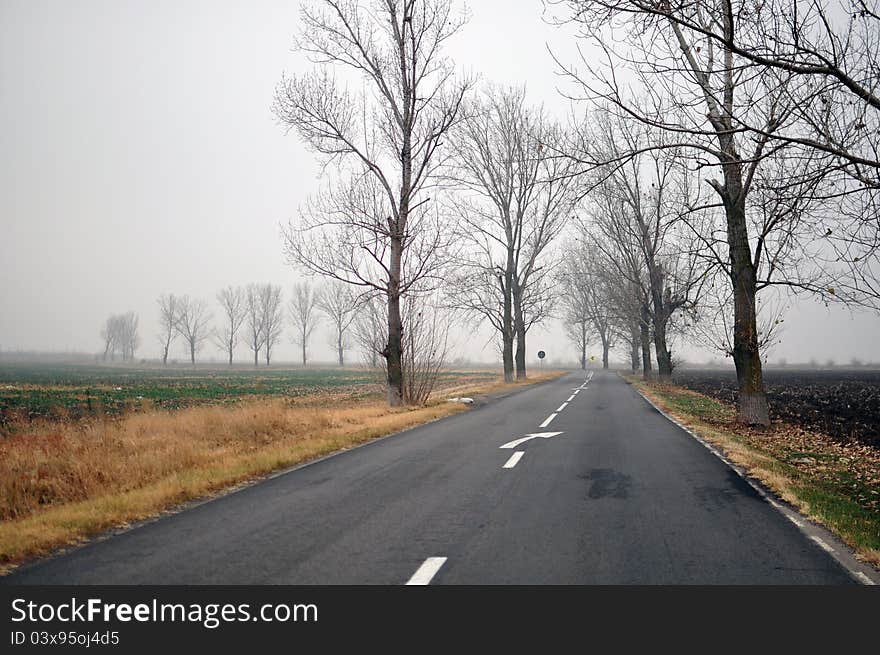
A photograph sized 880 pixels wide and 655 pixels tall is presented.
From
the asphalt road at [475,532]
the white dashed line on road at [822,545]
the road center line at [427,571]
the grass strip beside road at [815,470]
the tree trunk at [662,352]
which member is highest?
the tree trunk at [662,352]

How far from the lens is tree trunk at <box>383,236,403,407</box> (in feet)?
68.8

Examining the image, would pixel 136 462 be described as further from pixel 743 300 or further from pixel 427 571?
pixel 743 300

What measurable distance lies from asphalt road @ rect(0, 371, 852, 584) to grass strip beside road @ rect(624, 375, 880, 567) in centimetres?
44

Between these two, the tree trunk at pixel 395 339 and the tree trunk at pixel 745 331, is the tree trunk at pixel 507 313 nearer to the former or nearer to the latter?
the tree trunk at pixel 395 339

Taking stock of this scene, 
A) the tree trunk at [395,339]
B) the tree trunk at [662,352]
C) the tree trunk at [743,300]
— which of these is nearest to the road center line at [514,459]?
the tree trunk at [743,300]

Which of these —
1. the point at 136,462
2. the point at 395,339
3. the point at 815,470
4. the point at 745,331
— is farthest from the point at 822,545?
the point at 395,339

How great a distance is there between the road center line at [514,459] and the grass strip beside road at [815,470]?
347 cm

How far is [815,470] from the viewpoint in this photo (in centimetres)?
1044

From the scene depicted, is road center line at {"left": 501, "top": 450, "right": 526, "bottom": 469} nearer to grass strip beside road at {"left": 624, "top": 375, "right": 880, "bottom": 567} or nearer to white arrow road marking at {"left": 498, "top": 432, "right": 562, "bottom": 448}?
white arrow road marking at {"left": 498, "top": 432, "right": 562, "bottom": 448}

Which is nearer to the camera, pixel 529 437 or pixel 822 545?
pixel 822 545

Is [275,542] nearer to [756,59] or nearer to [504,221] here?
[756,59]

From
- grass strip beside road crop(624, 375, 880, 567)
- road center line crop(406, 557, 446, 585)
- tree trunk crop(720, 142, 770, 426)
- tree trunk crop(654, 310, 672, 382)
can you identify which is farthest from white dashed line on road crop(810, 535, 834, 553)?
tree trunk crop(654, 310, 672, 382)

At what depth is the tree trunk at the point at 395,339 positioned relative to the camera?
68.8ft

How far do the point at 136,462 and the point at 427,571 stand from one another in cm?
694
